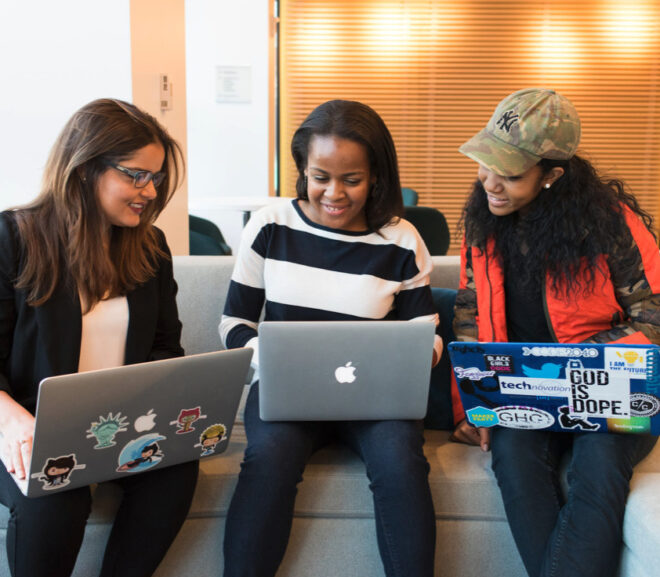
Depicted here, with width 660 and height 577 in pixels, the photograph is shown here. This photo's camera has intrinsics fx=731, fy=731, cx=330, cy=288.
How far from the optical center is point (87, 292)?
1552mm

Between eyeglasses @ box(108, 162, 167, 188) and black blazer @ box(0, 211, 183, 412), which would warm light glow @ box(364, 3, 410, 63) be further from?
black blazer @ box(0, 211, 183, 412)

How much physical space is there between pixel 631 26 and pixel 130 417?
20.2 ft

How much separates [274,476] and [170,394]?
0.32 m

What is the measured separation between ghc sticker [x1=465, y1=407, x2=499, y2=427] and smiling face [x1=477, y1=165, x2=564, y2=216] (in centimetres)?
50

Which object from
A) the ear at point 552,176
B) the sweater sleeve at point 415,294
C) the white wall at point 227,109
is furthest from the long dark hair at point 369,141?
the white wall at point 227,109

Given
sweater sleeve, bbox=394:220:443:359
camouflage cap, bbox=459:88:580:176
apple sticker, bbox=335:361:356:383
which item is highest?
camouflage cap, bbox=459:88:580:176

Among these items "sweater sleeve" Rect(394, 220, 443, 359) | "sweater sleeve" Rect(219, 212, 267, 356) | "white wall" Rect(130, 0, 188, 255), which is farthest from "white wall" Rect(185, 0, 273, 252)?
"sweater sleeve" Rect(394, 220, 443, 359)

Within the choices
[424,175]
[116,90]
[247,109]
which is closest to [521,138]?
[116,90]

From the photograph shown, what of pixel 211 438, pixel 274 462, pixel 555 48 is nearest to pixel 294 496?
pixel 274 462

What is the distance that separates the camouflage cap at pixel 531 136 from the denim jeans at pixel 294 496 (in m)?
0.66

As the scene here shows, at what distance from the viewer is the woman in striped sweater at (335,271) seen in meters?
1.56

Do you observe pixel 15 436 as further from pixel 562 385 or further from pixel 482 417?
pixel 562 385

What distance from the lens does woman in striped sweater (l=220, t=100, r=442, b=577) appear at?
1563 millimetres

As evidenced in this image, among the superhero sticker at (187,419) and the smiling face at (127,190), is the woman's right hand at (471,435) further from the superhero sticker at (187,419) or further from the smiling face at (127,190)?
the smiling face at (127,190)
